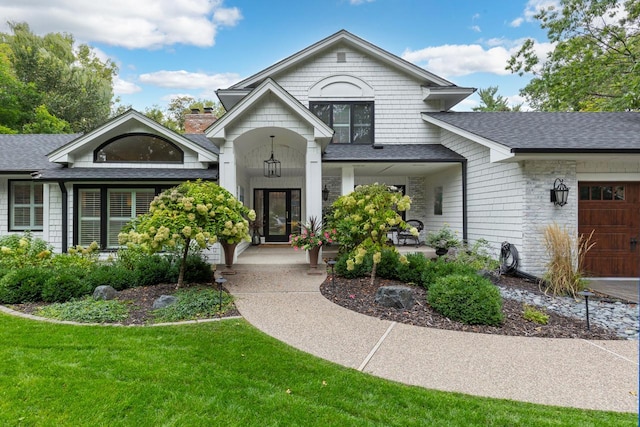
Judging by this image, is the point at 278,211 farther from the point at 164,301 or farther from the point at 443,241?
the point at 164,301

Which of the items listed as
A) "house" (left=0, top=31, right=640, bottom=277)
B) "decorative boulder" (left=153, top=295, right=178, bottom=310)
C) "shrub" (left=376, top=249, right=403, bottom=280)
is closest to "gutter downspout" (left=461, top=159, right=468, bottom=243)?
"house" (left=0, top=31, right=640, bottom=277)

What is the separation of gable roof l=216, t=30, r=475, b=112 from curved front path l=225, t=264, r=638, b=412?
27.2 feet

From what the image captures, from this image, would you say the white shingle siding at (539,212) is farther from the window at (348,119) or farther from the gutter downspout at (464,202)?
the window at (348,119)

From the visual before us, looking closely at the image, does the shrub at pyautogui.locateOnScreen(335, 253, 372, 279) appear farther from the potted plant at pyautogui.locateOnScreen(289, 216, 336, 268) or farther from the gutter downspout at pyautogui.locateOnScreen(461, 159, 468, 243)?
the gutter downspout at pyautogui.locateOnScreen(461, 159, 468, 243)

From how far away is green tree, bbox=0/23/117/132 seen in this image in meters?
21.8

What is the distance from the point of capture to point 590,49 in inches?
600

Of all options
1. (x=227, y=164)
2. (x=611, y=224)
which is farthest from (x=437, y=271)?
(x=227, y=164)

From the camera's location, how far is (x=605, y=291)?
6945 millimetres

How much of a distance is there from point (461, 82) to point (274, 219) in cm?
4085

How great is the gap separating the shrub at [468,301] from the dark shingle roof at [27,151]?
414 inches

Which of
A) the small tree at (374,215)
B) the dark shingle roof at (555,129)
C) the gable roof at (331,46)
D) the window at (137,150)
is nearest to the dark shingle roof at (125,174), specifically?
Result: the window at (137,150)

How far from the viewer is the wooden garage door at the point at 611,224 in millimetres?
7926

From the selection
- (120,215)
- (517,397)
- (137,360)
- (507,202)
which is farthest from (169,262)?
(507,202)

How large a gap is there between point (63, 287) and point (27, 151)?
802cm
